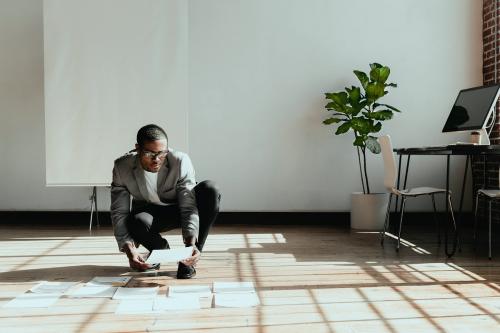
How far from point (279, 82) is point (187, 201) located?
3003 millimetres

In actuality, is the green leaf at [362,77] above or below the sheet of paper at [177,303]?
above

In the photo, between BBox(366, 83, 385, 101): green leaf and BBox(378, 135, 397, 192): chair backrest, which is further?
BBox(366, 83, 385, 101): green leaf

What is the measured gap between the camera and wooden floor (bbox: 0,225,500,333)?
8.05 ft

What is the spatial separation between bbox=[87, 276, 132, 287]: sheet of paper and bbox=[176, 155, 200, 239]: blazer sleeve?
1.32ft

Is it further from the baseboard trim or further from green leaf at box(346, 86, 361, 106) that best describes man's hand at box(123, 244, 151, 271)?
green leaf at box(346, 86, 361, 106)

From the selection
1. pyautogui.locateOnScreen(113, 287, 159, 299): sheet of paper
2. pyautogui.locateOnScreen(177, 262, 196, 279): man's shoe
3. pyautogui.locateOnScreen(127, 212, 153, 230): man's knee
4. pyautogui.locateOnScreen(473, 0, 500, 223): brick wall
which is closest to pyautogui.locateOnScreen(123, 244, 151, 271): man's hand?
pyautogui.locateOnScreen(113, 287, 159, 299): sheet of paper

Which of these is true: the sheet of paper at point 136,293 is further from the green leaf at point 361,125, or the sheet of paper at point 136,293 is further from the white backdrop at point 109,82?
the green leaf at point 361,125

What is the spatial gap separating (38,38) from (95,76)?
984 mm

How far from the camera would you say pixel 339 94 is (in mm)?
5625

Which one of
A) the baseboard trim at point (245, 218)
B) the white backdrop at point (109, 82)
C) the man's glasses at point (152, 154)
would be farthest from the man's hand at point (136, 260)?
the baseboard trim at point (245, 218)

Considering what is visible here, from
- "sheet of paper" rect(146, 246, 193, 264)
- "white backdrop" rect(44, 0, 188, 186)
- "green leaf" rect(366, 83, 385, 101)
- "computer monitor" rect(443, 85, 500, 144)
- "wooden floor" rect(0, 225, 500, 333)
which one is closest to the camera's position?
"wooden floor" rect(0, 225, 500, 333)

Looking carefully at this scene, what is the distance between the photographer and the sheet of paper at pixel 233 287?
3.02m

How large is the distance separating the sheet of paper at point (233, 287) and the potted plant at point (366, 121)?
2.64 metres

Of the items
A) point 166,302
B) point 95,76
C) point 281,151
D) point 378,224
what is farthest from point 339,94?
point 166,302
